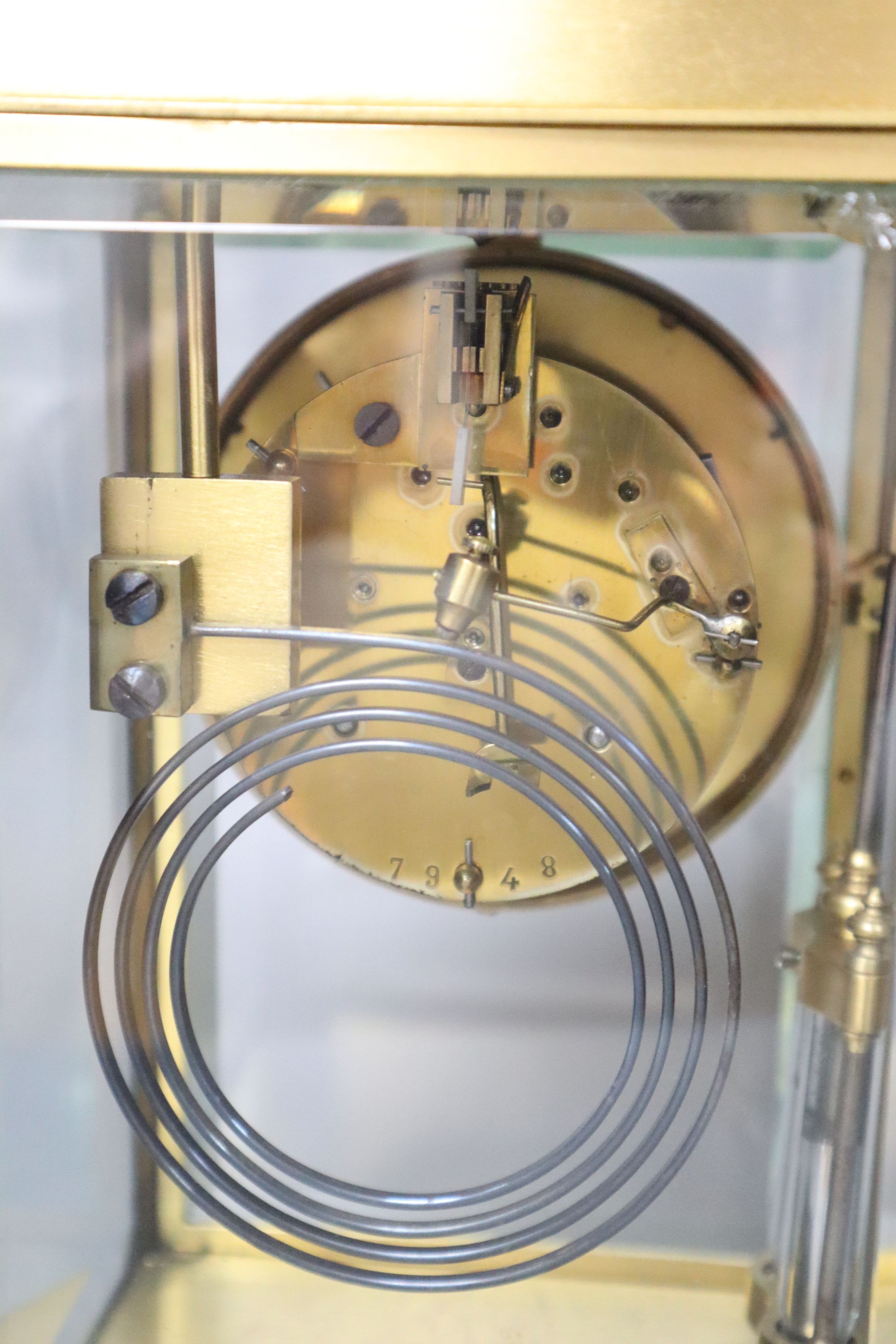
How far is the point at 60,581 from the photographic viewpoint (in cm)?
72

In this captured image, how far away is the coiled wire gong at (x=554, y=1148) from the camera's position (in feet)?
2.10

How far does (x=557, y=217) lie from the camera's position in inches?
20.6

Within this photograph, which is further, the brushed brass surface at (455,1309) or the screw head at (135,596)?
the brushed brass surface at (455,1309)

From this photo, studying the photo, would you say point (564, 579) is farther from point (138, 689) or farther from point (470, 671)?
point (138, 689)

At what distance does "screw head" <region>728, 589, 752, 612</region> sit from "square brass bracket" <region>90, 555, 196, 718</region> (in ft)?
1.16

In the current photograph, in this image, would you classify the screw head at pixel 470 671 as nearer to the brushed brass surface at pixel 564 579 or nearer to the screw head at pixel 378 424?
the brushed brass surface at pixel 564 579

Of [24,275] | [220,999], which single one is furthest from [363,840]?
[24,275]

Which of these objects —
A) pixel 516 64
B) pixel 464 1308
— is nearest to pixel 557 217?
pixel 516 64

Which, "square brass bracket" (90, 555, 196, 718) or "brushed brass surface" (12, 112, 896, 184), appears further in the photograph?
"square brass bracket" (90, 555, 196, 718)

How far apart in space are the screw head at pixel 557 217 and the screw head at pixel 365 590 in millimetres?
257

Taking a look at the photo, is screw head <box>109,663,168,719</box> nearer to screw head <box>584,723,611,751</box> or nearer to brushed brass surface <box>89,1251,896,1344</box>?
screw head <box>584,723,611,751</box>

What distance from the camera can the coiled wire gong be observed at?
64 cm

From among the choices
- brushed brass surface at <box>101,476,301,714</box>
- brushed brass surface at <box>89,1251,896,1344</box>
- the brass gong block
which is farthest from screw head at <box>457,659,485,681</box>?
brushed brass surface at <box>89,1251,896,1344</box>

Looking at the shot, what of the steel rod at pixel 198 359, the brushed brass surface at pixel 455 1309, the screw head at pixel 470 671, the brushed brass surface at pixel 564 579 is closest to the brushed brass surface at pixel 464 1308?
the brushed brass surface at pixel 455 1309
